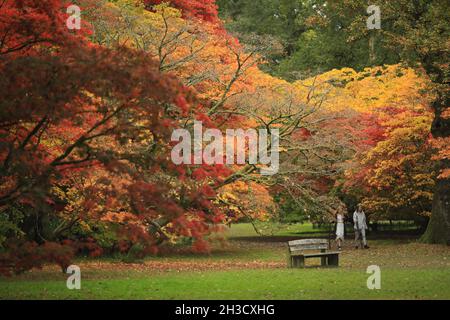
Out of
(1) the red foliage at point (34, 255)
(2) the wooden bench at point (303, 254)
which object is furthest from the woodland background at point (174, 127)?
(2) the wooden bench at point (303, 254)

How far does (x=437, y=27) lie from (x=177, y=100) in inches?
621

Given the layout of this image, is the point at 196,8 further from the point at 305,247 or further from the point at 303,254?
the point at 303,254

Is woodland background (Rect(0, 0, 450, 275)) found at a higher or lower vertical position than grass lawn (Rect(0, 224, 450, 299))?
higher

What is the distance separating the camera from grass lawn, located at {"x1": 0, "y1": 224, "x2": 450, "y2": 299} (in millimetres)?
12531

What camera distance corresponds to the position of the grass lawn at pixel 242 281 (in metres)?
12.5

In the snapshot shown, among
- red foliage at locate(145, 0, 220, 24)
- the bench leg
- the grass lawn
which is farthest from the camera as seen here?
red foliage at locate(145, 0, 220, 24)

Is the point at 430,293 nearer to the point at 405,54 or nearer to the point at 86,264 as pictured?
the point at 86,264

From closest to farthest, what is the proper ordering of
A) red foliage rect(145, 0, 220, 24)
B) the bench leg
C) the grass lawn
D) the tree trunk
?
the grass lawn, the bench leg, the tree trunk, red foliage rect(145, 0, 220, 24)

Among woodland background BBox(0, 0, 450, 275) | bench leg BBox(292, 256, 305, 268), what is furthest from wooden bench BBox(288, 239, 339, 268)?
woodland background BBox(0, 0, 450, 275)

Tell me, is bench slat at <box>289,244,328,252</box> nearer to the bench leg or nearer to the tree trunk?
the bench leg

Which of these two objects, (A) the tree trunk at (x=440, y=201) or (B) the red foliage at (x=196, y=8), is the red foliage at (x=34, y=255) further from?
(B) the red foliage at (x=196, y=8)

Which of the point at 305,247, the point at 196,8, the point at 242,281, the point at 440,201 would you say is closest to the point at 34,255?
the point at 242,281

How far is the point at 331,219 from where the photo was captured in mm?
24891

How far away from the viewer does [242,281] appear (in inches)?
580
